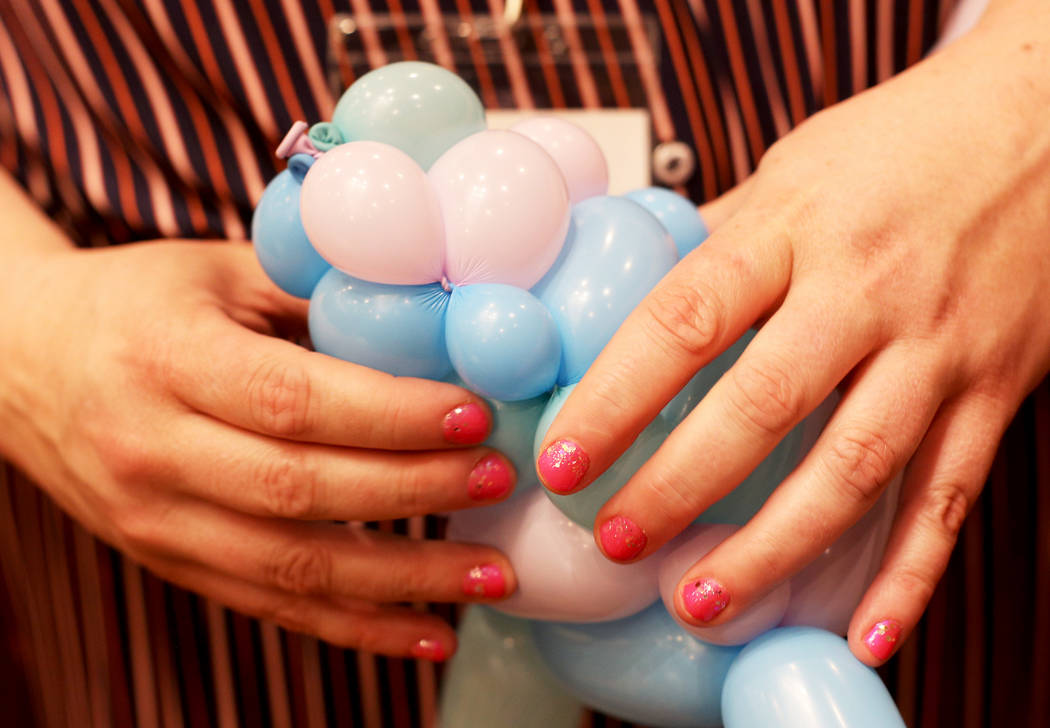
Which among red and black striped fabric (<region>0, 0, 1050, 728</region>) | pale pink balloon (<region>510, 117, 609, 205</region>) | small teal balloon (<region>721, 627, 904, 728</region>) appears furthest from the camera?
red and black striped fabric (<region>0, 0, 1050, 728</region>)

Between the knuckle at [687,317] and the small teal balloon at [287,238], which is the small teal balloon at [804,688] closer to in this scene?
the knuckle at [687,317]

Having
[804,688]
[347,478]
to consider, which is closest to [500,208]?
[347,478]

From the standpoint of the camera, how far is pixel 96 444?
54cm

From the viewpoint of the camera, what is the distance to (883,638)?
0.44 m

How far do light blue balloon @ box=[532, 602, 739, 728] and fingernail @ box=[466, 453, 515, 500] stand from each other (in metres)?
0.11

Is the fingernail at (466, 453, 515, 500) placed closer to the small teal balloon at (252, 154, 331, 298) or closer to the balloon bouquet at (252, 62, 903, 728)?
the balloon bouquet at (252, 62, 903, 728)

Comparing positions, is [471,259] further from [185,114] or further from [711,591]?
[185,114]

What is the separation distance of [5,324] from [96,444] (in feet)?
0.49

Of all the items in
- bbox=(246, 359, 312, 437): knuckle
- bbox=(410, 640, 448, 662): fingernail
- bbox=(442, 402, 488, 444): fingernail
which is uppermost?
bbox=(246, 359, 312, 437): knuckle

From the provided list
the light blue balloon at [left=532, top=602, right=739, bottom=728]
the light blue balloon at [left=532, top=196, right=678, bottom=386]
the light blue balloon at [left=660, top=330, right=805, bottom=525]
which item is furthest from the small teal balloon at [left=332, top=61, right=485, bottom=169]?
the light blue balloon at [left=532, top=602, right=739, bottom=728]

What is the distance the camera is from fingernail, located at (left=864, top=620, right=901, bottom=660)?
0.44 m

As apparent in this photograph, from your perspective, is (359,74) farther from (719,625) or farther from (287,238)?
(719,625)

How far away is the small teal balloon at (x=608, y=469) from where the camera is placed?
45 centimetres

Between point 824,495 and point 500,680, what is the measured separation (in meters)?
0.28
